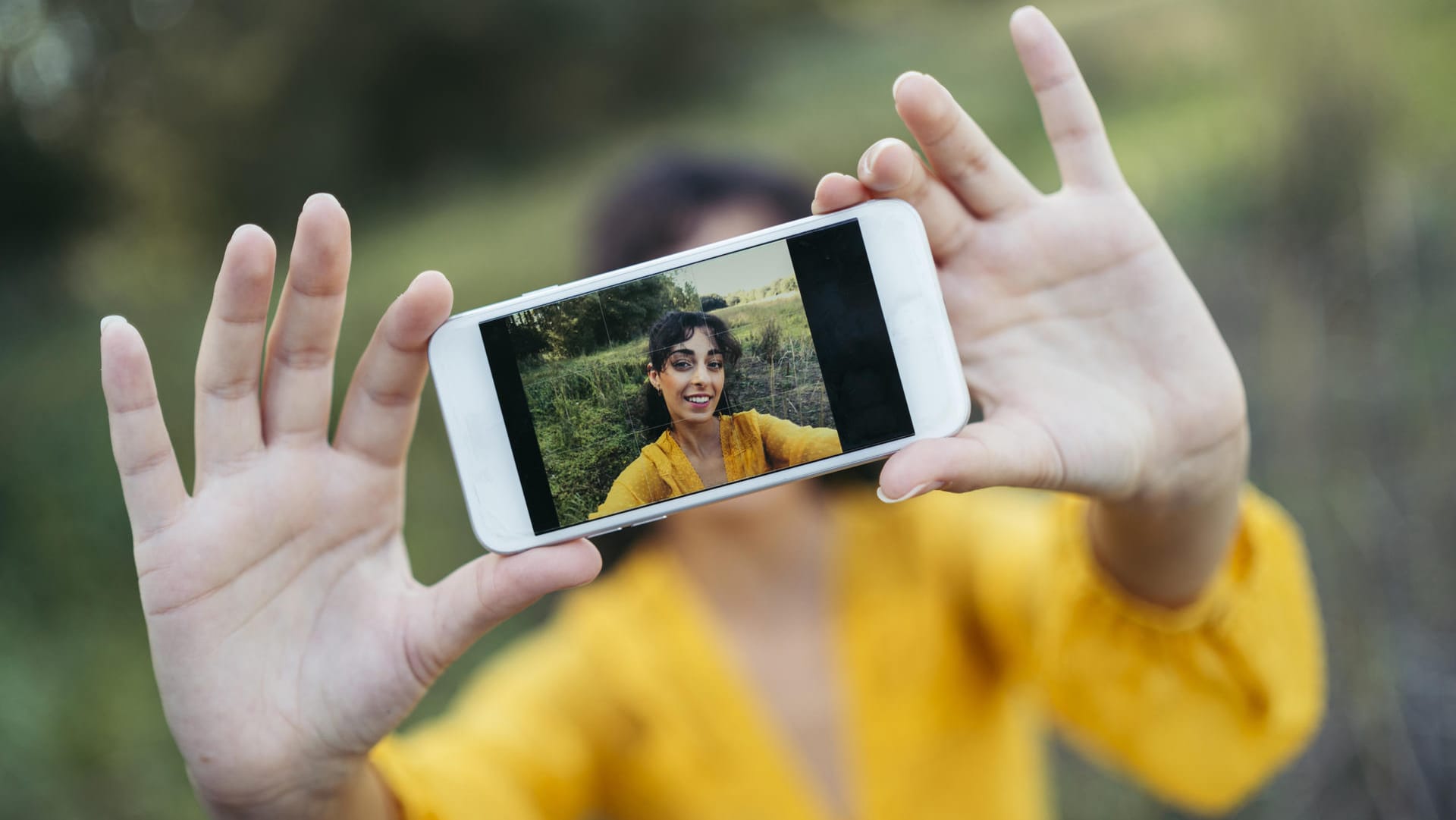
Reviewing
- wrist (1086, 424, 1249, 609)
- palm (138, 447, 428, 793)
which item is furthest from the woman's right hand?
wrist (1086, 424, 1249, 609)

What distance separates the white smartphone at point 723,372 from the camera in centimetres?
84

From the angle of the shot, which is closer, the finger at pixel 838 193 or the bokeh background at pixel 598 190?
the finger at pixel 838 193

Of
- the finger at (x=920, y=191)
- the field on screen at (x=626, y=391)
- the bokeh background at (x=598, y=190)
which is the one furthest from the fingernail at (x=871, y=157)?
the bokeh background at (x=598, y=190)

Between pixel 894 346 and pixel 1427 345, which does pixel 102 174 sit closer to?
pixel 894 346

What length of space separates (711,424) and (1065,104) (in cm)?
50

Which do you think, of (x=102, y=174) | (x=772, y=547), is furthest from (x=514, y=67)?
(x=772, y=547)

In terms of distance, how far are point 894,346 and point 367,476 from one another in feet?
1.94

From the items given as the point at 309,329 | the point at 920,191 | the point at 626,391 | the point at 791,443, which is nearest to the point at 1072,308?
the point at 920,191

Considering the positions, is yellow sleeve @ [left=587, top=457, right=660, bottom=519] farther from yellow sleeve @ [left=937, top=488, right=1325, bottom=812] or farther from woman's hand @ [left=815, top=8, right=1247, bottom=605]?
yellow sleeve @ [left=937, top=488, right=1325, bottom=812]

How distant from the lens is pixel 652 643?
135 centimetres

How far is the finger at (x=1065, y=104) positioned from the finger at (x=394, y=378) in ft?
2.11

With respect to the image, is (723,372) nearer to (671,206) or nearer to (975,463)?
(975,463)

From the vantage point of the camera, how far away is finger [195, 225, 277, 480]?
2.55 ft

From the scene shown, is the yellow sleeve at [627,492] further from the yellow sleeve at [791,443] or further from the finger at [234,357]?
the finger at [234,357]
